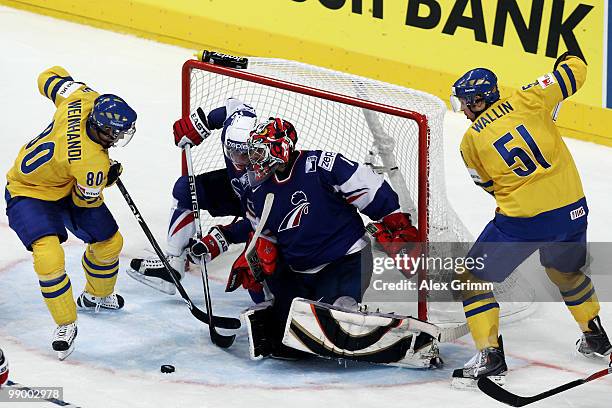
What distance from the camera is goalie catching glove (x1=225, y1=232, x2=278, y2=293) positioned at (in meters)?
5.12

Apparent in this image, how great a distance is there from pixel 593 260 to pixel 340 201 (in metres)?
1.49

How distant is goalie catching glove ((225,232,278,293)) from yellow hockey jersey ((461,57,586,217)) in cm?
82

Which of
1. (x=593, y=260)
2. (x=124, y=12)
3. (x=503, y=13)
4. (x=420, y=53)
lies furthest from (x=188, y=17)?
(x=593, y=260)

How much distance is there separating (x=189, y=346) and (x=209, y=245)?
531 mm

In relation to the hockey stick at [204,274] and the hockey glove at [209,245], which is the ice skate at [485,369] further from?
the hockey glove at [209,245]

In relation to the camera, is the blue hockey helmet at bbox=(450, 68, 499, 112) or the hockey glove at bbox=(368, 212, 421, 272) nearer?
the blue hockey helmet at bbox=(450, 68, 499, 112)

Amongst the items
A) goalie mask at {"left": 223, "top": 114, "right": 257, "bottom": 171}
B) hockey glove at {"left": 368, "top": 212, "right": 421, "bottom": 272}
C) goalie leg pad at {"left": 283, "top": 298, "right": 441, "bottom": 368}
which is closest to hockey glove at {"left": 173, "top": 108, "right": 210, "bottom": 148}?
goalie mask at {"left": 223, "top": 114, "right": 257, "bottom": 171}

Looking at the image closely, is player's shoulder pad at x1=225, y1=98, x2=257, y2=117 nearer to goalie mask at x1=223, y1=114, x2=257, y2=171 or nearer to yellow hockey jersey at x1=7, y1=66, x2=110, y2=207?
goalie mask at x1=223, y1=114, x2=257, y2=171

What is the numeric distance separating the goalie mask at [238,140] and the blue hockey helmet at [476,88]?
767 millimetres

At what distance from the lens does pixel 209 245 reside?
5.46m

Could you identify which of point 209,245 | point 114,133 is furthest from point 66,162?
point 209,245

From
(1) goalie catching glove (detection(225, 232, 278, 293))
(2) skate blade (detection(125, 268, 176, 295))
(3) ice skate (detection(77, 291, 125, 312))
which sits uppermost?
(1) goalie catching glove (detection(225, 232, 278, 293))
